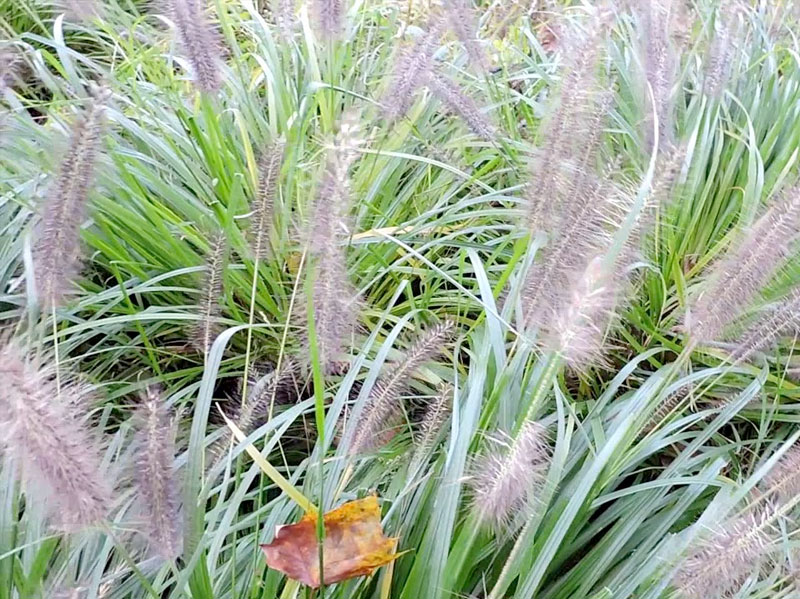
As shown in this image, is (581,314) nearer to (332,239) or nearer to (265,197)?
(332,239)

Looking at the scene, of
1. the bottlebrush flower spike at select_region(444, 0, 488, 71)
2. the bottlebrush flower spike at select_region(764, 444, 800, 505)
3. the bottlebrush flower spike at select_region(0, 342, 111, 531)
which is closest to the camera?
the bottlebrush flower spike at select_region(0, 342, 111, 531)

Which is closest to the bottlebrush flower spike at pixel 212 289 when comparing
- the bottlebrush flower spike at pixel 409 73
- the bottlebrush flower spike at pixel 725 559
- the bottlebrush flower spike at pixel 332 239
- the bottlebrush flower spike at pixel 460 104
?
the bottlebrush flower spike at pixel 332 239

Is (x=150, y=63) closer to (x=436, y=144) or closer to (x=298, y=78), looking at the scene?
(x=298, y=78)

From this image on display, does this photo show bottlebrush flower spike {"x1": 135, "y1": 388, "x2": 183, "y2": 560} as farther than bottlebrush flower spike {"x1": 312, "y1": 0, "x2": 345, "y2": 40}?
No

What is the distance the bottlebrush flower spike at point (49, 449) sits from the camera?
1.92 feet

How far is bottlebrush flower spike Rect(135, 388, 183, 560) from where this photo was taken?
0.69 meters

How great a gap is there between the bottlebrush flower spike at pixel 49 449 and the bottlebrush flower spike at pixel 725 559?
58 cm

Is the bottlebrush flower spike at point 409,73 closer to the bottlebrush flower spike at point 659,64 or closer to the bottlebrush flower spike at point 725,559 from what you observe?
the bottlebrush flower spike at point 659,64

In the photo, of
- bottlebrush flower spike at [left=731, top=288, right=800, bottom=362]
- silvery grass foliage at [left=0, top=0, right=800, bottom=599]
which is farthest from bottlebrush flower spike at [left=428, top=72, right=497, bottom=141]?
bottlebrush flower spike at [left=731, top=288, right=800, bottom=362]

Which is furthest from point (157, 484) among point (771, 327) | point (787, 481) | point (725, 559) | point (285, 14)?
point (285, 14)

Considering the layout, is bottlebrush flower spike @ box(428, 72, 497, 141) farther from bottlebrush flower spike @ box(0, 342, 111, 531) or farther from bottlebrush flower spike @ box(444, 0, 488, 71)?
bottlebrush flower spike @ box(0, 342, 111, 531)

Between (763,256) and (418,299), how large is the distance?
69cm

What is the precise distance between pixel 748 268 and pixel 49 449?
0.76 metres

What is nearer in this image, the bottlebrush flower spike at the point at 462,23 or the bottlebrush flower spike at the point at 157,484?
the bottlebrush flower spike at the point at 157,484
